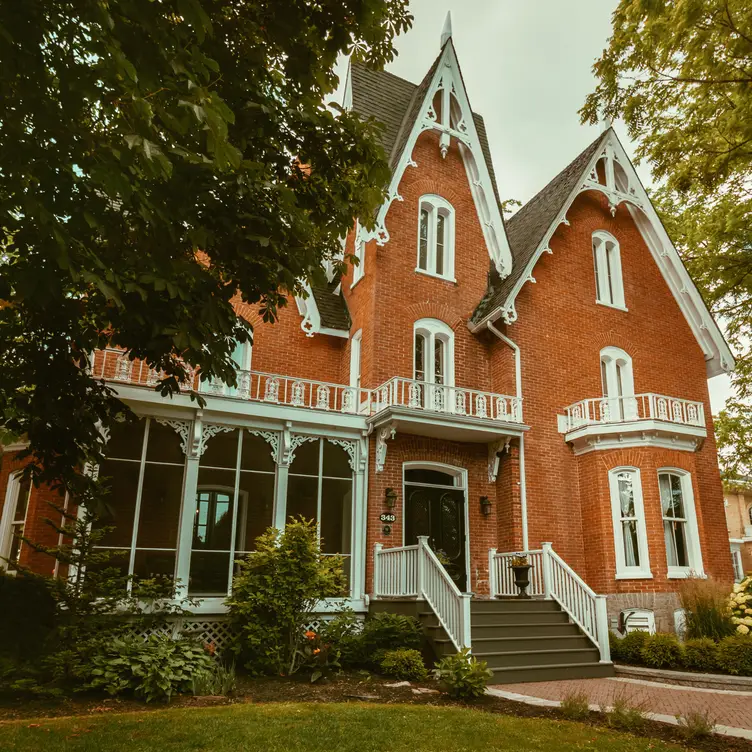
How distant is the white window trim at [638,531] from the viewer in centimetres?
1348

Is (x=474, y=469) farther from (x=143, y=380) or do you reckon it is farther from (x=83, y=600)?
(x=83, y=600)

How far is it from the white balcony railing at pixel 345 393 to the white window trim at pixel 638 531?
250 cm

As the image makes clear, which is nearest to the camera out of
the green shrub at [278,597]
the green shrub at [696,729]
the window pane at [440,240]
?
the green shrub at [696,729]

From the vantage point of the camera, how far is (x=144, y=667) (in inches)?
335

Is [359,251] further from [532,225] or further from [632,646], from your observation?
[632,646]

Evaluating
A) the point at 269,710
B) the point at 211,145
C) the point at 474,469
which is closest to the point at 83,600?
the point at 269,710

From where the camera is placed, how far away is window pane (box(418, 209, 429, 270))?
52.3ft

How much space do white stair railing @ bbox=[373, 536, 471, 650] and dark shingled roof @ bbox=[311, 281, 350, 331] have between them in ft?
17.7

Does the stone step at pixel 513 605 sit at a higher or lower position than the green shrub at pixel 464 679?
higher

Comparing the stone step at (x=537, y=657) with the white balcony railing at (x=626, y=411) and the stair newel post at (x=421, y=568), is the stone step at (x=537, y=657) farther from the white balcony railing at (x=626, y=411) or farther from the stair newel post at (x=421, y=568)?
the white balcony railing at (x=626, y=411)

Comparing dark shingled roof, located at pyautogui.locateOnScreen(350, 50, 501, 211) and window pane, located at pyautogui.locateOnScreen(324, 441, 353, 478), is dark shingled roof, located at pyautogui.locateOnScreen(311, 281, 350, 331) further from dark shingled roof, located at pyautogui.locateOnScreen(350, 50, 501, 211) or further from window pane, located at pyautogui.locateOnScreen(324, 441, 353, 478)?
dark shingled roof, located at pyautogui.locateOnScreen(350, 50, 501, 211)

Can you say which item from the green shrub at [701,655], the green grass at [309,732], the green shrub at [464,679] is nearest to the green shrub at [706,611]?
the green shrub at [701,655]

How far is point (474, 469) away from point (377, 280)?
476 centimetres

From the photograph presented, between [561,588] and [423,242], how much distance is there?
336 inches
